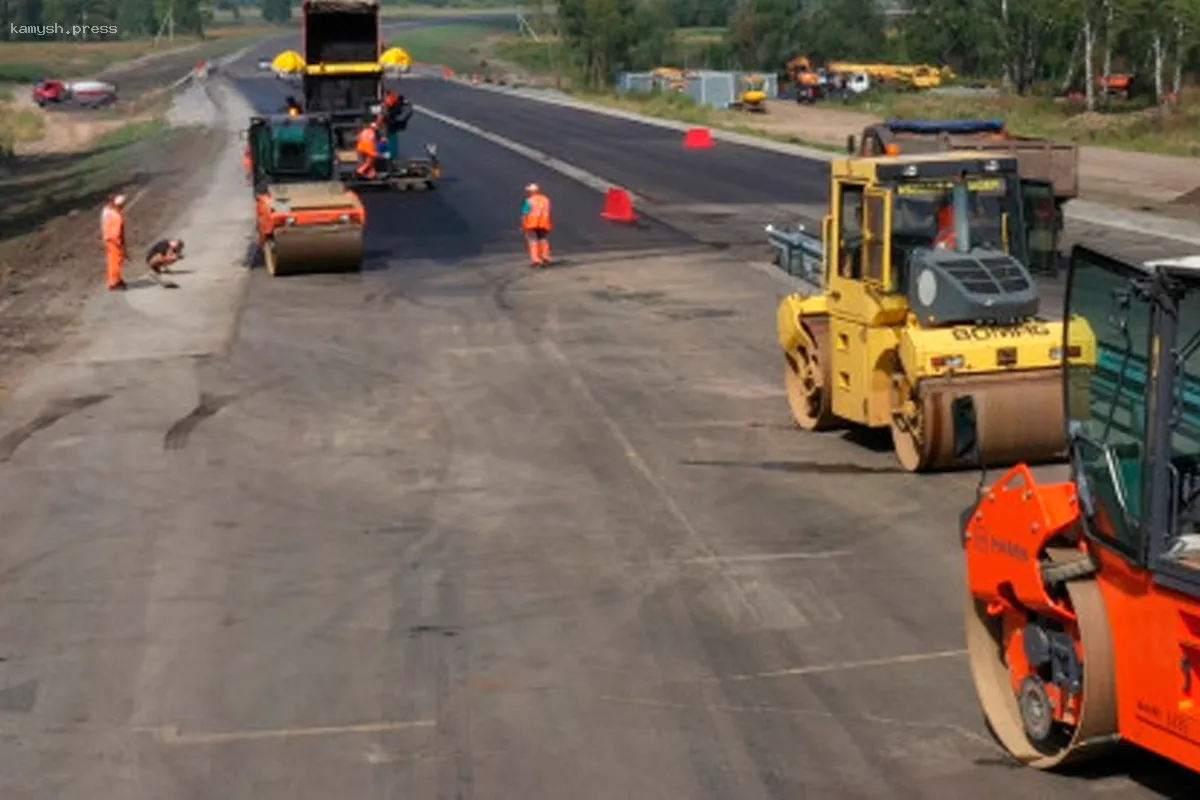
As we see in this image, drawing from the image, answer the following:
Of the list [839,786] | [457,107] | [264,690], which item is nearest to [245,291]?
[264,690]

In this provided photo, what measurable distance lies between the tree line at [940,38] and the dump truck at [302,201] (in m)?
46.1

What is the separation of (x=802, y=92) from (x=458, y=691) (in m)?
94.6

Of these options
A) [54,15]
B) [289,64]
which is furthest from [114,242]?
[54,15]

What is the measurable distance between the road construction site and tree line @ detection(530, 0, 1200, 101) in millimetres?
53523

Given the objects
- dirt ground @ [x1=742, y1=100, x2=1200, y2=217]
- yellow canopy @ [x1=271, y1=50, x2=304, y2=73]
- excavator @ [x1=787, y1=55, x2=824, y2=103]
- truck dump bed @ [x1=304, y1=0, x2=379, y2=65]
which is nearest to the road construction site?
dirt ground @ [x1=742, y1=100, x2=1200, y2=217]

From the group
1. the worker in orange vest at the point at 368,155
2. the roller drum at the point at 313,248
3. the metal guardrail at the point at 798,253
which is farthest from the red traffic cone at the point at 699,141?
the roller drum at the point at 313,248

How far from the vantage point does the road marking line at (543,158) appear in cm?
4466

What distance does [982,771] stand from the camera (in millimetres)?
8953

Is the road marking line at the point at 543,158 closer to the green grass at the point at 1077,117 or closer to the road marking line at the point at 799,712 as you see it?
the green grass at the point at 1077,117

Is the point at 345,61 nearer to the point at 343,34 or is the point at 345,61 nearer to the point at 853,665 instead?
the point at 343,34

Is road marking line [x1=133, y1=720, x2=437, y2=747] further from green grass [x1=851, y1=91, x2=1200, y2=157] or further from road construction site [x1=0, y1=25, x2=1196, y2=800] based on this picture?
green grass [x1=851, y1=91, x2=1200, y2=157]

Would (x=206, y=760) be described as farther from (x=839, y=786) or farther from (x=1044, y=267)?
(x=1044, y=267)

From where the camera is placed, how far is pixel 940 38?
419ft

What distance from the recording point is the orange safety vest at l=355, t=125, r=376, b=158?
4103 centimetres
